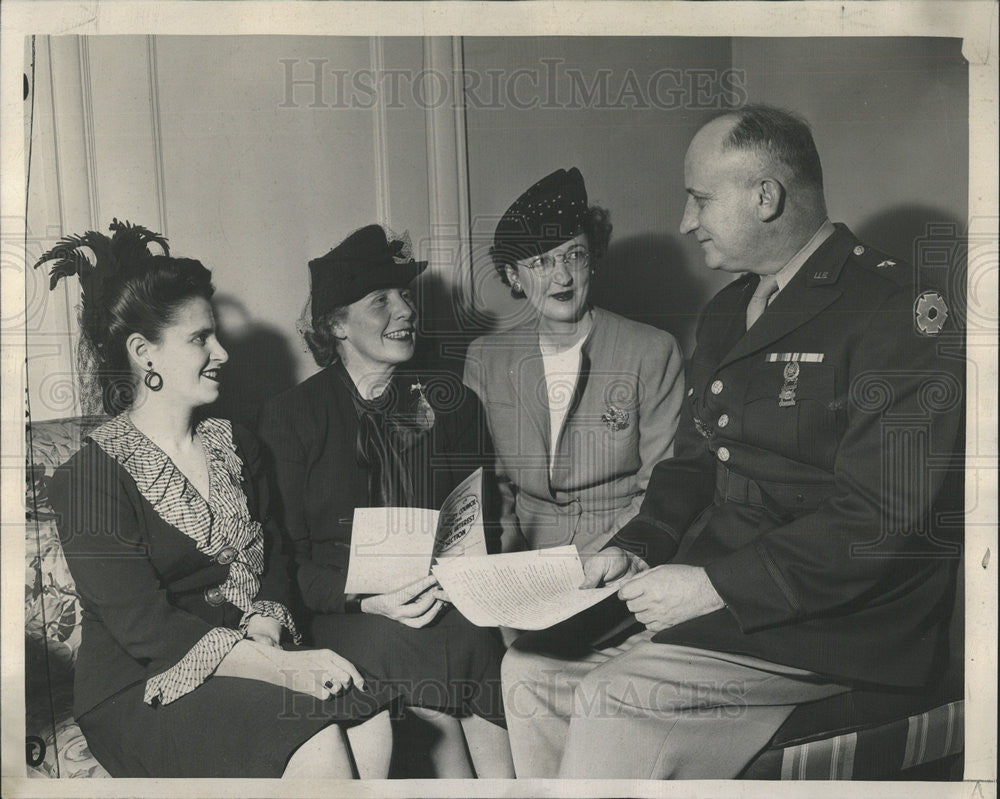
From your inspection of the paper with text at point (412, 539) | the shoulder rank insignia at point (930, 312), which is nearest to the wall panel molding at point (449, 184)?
the paper with text at point (412, 539)

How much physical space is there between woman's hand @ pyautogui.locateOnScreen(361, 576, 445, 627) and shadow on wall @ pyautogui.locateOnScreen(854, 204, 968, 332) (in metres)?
1.24

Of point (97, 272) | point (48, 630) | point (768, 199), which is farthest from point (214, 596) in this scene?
point (768, 199)

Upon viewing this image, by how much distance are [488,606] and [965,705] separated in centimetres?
111

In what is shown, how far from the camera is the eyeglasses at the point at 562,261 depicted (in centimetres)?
196

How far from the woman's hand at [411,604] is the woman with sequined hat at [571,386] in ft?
0.64

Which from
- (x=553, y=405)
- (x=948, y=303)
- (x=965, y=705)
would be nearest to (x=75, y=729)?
(x=553, y=405)

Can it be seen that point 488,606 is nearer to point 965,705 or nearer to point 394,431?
point 394,431

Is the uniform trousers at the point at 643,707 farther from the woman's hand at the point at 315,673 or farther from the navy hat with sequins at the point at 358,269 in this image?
the navy hat with sequins at the point at 358,269

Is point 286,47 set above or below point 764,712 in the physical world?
above

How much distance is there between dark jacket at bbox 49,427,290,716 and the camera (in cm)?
192

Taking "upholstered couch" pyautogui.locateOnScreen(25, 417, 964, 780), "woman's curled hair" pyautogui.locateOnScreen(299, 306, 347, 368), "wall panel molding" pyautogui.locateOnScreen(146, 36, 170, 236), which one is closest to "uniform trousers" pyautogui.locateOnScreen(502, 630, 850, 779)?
"upholstered couch" pyautogui.locateOnScreen(25, 417, 964, 780)

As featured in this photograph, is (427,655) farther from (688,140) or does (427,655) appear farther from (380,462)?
(688,140)

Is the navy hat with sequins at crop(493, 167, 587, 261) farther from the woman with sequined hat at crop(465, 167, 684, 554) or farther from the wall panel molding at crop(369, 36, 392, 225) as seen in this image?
the wall panel molding at crop(369, 36, 392, 225)

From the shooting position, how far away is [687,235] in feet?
6.43
